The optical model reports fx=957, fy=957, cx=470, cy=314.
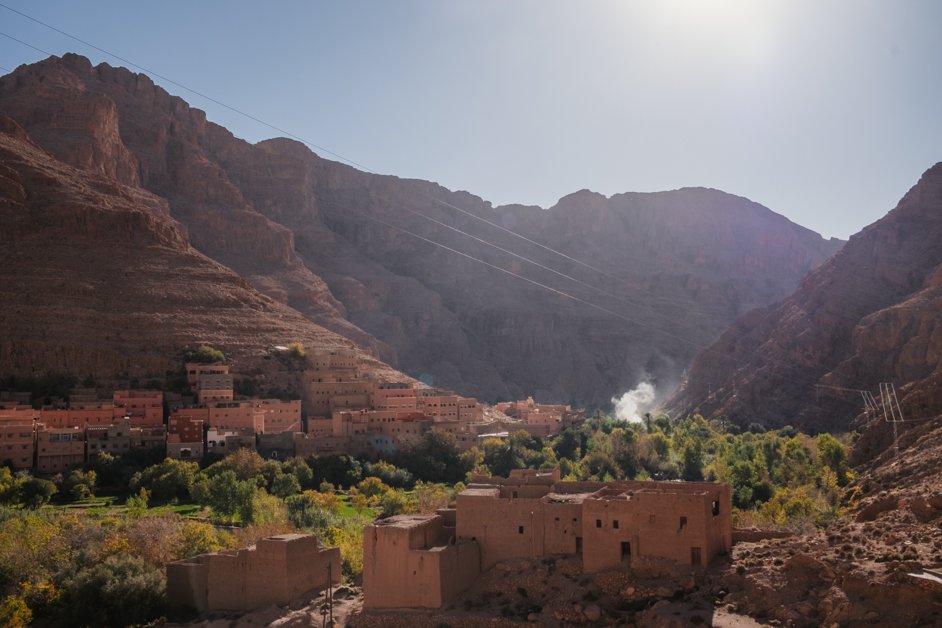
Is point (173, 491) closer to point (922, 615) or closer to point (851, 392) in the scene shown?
point (922, 615)

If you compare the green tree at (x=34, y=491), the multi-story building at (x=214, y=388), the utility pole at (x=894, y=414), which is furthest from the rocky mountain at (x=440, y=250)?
the utility pole at (x=894, y=414)

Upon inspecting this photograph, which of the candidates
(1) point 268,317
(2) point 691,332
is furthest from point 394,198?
(1) point 268,317

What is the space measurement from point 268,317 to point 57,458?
2960cm

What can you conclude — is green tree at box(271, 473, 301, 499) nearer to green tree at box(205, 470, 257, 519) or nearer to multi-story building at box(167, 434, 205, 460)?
green tree at box(205, 470, 257, 519)

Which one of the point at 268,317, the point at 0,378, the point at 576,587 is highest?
the point at 268,317

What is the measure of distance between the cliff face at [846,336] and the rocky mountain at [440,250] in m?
38.7

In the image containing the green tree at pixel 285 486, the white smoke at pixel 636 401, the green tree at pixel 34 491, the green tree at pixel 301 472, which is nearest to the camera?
the green tree at pixel 34 491

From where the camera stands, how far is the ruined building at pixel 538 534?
26484 millimetres

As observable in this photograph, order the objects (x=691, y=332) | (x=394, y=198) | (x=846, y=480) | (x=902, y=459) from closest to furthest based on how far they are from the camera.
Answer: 1. (x=902, y=459)
2. (x=846, y=480)
3. (x=691, y=332)
4. (x=394, y=198)

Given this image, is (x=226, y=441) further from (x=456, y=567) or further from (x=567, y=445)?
(x=456, y=567)

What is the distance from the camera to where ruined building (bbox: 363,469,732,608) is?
26.5 metres

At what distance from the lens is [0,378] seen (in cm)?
5997

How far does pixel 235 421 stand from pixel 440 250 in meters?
104

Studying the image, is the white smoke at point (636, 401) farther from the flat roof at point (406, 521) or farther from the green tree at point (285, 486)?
the flat roof at point (406, 521)
